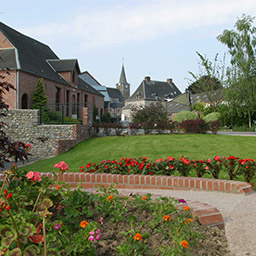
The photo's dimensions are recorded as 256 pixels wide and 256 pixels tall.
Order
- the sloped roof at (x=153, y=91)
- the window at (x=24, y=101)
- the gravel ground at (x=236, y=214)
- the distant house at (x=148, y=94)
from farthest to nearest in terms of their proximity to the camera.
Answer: the sloped roof at (x=153, y=91) → the distant house at (x=148, y=94) → the window at (x=24, y=101) → the gravel ground at (x=236, y=214)

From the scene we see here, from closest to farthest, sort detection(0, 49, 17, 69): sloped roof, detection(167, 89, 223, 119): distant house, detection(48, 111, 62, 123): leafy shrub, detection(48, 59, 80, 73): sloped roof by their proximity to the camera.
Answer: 1. detection(0, 49, 17, 69): sloped roof
2. detection(48, 111, 62, 123): leafy shrub
3. detection(48, 59, 80, 73): sloped roof
4. detection(167, 89, 223, 119): distant house

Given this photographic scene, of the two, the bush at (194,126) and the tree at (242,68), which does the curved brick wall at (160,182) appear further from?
the tree at (242,68)

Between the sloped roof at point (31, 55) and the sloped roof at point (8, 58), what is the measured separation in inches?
14.3

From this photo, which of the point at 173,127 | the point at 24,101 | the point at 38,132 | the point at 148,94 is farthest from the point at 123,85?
the point at 38,132

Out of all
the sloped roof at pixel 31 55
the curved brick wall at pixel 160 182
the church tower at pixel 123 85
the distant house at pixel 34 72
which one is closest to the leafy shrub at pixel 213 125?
the distant house at pixel 34 72

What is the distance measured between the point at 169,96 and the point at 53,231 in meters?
68.3

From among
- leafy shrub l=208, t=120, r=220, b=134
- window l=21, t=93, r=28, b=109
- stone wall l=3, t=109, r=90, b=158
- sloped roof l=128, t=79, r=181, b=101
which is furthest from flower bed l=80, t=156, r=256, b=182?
sloped roof l=128, t=79, r=181, b=101

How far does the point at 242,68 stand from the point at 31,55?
67.6 feet

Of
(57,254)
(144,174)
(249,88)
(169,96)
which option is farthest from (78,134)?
(169,96)

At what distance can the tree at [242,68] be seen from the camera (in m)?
28.2

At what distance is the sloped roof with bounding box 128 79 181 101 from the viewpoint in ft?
213

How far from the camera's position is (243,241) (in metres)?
2.62

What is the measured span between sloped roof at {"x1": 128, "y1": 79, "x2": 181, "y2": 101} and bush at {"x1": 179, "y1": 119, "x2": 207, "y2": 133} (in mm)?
47887

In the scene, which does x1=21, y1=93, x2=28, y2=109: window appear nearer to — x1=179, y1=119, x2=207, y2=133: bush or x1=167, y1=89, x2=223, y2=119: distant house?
x1=179, y1=119, x2=207, y2=133: bush
